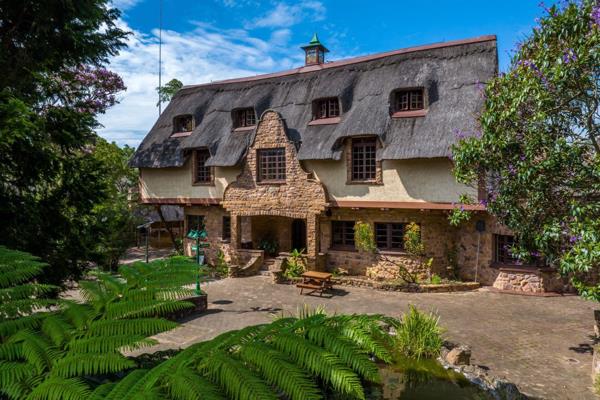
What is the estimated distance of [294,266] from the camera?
688 inches

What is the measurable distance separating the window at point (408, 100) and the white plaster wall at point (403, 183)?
2.58 metres

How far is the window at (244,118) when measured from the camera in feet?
66.9

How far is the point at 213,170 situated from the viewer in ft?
66.9

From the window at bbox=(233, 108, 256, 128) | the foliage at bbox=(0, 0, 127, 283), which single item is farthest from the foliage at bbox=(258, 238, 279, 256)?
the foliage at bbox=(0, 0, 127, 283)

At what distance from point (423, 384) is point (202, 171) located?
676 inches

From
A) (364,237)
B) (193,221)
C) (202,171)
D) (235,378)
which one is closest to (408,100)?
(364,237)

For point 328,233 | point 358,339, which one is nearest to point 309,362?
point 358,339

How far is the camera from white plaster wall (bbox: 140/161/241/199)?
20172 millimetres

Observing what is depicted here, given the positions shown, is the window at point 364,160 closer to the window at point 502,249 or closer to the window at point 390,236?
the window at point 390,236

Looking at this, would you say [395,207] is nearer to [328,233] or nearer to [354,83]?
[328,233]

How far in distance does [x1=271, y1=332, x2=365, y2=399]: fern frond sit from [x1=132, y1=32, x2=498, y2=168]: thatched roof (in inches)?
515

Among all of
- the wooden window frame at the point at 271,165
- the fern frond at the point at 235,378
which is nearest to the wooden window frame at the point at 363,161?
the wooden window frame at the point at 271,165

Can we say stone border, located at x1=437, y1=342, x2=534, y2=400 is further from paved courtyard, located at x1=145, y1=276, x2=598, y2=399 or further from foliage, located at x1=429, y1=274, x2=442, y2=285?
foliage, located at x1=429, y1=274, x2=442, y2=285

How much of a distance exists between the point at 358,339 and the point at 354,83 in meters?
17.1
